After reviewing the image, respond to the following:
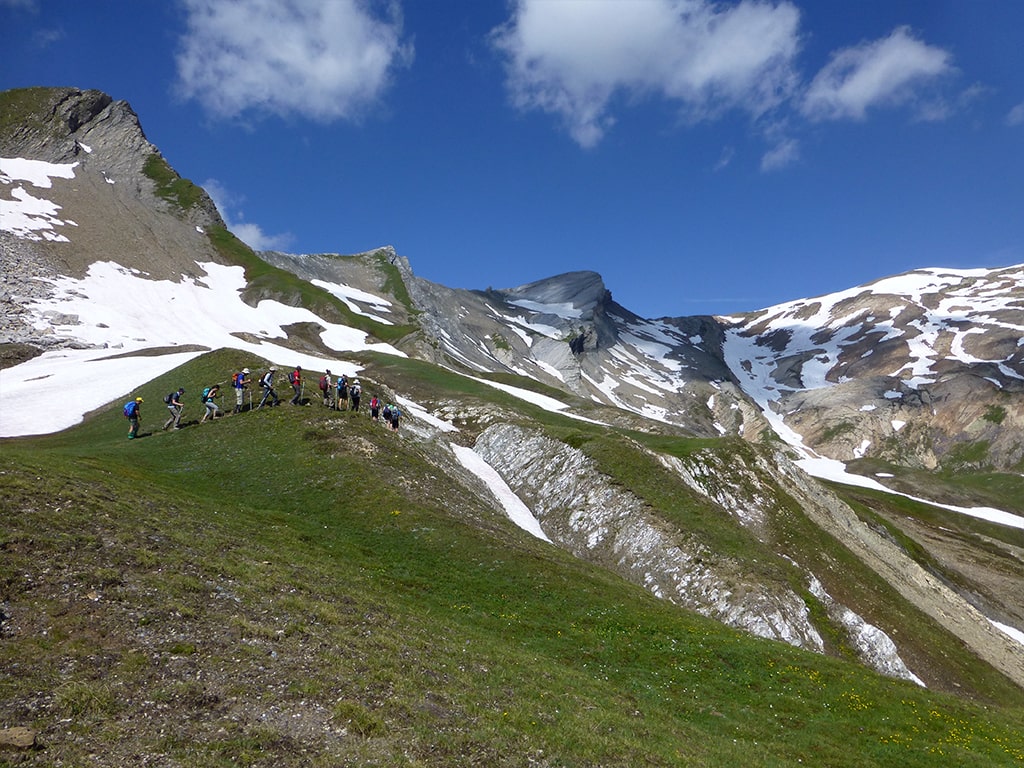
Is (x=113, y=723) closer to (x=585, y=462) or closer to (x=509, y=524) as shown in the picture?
(x=509, y=524)

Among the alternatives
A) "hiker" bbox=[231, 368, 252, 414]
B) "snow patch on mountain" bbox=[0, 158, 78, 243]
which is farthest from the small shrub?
"snow patch on mountain" bbox=[0, 158, 78, 243]

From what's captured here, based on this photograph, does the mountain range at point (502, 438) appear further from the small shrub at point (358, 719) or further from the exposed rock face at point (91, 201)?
the small shrub at point (358, 719)

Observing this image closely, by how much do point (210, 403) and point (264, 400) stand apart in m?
3.71

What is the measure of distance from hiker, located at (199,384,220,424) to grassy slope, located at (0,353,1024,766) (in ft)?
23.8

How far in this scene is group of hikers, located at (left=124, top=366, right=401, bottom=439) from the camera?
41.3 m

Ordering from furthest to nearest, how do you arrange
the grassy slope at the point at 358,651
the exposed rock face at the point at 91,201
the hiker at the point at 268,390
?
the exposed rock face at the point at 91,201
the hiker at the point at 268,390
the grassy slope at the point at 358,651

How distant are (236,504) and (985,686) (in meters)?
48.5

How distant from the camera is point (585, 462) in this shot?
169 ft

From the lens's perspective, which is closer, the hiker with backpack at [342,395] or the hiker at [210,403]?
the hiker at [210,403]

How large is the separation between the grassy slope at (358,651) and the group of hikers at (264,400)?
5.81m

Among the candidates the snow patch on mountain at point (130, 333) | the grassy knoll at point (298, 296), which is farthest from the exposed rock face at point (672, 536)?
the grassy knoll at point (298, 296)

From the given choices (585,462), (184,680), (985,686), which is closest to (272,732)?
(184,680)

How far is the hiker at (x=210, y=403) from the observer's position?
42375 millimetres

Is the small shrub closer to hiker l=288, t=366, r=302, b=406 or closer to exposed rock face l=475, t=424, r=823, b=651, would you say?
exposed rock face l=475, t=424, r=823, b=651
